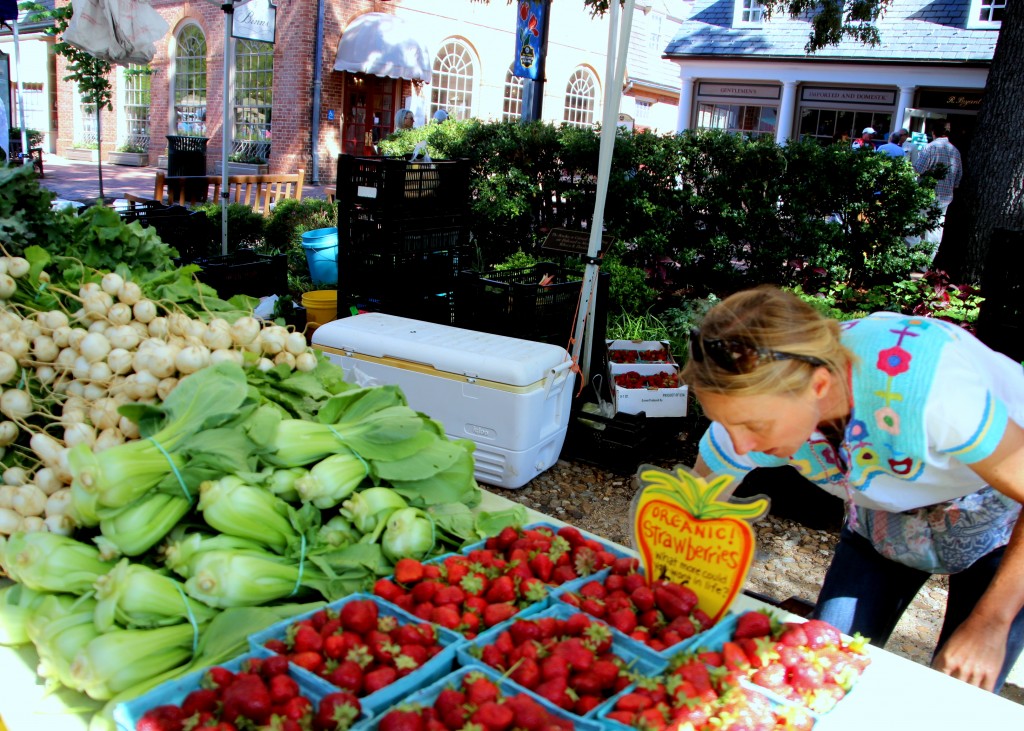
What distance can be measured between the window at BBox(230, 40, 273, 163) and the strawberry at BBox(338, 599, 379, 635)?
61.5 ft

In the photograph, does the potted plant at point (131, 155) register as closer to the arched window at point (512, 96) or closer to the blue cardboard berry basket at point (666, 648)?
the arched window at point (512, 96)

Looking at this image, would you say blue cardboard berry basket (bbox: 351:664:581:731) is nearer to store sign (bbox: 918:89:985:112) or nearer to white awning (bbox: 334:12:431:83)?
white awning (bbox: 334:12:431:83)

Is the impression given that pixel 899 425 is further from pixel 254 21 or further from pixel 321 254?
pixel 254 21

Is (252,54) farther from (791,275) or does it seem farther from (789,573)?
(789,573)

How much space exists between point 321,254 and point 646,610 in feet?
20.0

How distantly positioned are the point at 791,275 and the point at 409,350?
13.1 feet

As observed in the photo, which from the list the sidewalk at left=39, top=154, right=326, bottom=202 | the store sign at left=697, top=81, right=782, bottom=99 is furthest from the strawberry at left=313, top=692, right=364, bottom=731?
the store sign at left=697, top=81, right=782, bottom=99

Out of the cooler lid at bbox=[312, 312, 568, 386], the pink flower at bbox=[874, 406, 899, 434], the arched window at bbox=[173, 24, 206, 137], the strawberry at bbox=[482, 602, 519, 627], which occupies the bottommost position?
the strawberry at bbox=[482, 602, 519, 627]

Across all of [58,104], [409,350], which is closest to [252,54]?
[58,104]

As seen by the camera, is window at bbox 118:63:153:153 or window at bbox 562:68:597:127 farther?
window at bbox 562:68:597:127

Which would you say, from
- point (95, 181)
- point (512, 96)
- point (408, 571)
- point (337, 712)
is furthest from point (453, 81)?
point (337, 712)

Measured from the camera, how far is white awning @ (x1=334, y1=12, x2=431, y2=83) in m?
17.2

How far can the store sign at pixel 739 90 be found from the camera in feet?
65.0

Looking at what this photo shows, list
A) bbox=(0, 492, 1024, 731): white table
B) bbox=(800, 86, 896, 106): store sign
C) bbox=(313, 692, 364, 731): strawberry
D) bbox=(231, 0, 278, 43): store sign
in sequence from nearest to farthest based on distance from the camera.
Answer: bbox=(313, 692, 364, 731): strawberry < bbox=(0, 492, 1024, 731): white table < bbox=(231, 0, 278, 43): store sign < bbox=(800, 86, 896, 106): store sign
